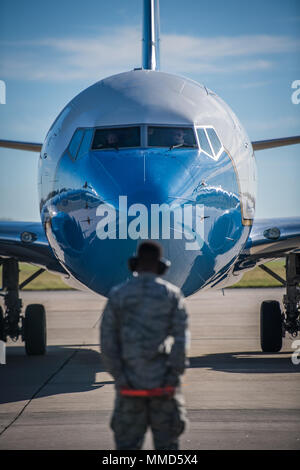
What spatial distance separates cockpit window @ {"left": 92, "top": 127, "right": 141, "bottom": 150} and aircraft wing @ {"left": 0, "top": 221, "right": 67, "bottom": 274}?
338 cm

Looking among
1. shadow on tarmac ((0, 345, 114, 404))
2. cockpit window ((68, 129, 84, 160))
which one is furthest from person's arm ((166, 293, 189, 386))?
cockpit window ((68, 129, 84, 160))

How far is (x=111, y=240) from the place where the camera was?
→ 9.05 m

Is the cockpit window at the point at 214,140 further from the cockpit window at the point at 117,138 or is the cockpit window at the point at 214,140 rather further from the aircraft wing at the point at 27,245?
the aircraft wing at the point at 27,245

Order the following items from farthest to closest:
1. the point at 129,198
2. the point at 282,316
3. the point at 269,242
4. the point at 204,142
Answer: the point at 282,316
the point at 269,242
the point at 204,142
the point at 129,198

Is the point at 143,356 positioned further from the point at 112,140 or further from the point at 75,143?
the point at 75,143

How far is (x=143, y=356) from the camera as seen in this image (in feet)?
17.5

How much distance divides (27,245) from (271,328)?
4594 mm

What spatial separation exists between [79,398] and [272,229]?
520 centimetres

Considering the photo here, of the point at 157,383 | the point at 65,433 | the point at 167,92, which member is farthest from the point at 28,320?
the point at 157,383

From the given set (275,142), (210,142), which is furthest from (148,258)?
(275,142)

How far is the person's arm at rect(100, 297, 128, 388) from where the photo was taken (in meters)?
5.33

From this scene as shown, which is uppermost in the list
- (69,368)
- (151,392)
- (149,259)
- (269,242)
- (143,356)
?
(149,259)

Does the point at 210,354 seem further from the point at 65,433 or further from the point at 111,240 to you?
the point at 65,433

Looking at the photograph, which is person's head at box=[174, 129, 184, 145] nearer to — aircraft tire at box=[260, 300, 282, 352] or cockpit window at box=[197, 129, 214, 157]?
cockpit window at box=[197, 129, 214, 157]
